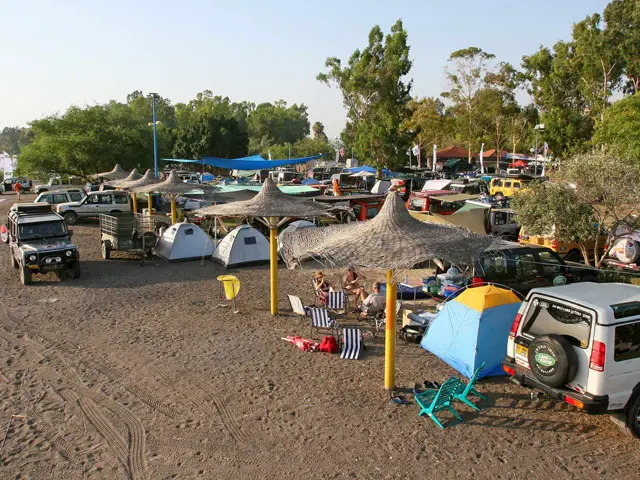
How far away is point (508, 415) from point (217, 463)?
3.86m

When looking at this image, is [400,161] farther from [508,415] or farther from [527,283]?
[508,415]

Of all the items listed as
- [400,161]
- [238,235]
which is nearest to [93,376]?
[238,235]

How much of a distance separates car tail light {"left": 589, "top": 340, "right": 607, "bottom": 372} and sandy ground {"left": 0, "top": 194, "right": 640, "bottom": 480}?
44.0 inches

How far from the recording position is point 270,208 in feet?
36.3

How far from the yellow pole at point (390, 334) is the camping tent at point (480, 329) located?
1.25 metres

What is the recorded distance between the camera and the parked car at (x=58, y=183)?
1396 inches

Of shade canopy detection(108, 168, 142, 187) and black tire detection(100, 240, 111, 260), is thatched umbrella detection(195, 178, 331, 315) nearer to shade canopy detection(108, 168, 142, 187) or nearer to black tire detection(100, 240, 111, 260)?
black tire detection(100, 240, 111, 260)

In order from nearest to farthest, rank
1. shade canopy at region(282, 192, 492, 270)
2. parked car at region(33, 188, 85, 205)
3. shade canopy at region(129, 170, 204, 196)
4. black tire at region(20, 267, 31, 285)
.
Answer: shade canopy at region(282, 192, 492, 270), black tire at region(20, 267, 31, 285), shade canopy at region(129, 170, 204, 196), parked car at region(33, 188, 85, 205)

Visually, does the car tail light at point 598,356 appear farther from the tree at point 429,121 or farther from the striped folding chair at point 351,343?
the tree at point 429,121

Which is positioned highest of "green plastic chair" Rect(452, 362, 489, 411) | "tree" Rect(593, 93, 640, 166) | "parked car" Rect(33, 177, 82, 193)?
"tree" Rect(593, 93, 640, 166)

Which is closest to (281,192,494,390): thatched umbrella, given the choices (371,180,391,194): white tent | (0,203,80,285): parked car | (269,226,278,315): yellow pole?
(269,226,278,315): yellow pole

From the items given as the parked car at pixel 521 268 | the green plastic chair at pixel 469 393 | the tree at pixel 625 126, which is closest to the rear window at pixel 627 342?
the green plastic chair at pixel 469 393

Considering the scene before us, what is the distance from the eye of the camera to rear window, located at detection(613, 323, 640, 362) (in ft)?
18.2

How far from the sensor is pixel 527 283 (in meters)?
10.5
